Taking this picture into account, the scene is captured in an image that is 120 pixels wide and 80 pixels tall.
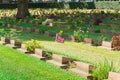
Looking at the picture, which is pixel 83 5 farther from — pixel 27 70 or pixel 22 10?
pixel 27 70

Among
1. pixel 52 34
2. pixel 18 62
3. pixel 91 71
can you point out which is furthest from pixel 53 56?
pixel 52 34

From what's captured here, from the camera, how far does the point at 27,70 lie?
957cm

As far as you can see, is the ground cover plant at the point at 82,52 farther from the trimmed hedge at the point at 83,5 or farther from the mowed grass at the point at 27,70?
the trimmed hedge at the point at 83,5

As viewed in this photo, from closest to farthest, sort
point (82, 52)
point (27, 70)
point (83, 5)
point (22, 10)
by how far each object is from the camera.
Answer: point (27, 70) < point (82, 52) < point (22, 10) < point (83, 5)

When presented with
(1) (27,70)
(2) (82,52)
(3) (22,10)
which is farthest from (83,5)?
(1) (27,70)

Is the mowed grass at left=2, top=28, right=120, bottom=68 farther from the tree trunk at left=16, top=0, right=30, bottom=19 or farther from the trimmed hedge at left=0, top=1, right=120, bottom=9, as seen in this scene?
the trimmed hedge at left=0, top=1, right=120, bottom=9

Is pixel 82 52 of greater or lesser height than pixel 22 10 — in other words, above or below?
below

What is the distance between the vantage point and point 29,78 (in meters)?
8.80

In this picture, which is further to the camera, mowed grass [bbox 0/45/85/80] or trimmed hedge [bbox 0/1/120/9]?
trimmed hedge [bbox 0/1/120/9]

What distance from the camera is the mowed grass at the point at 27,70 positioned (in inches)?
350

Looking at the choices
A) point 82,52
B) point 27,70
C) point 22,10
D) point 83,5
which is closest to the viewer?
point 27,70

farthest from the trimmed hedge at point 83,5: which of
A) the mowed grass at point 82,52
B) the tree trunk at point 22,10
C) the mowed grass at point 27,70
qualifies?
the mowed grass at point 27,70

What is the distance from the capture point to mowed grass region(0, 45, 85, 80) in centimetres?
889

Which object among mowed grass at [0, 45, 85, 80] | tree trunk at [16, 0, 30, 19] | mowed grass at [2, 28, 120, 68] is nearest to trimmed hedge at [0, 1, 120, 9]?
tree trunk at [16, 0, 30, 19]
